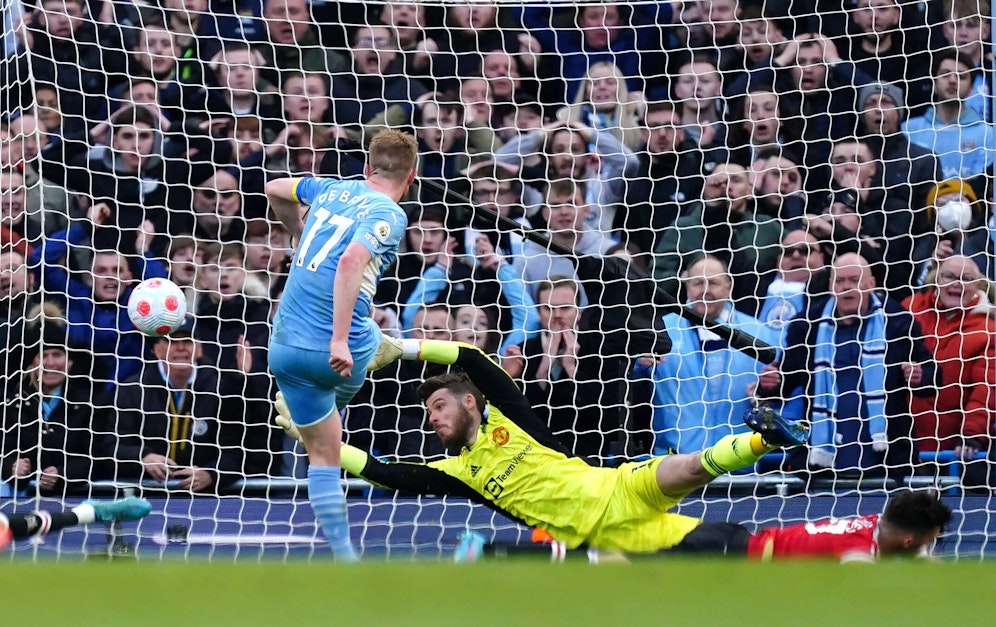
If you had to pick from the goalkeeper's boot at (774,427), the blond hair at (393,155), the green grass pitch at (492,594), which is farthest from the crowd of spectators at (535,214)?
the green grass pitch at (492,594)

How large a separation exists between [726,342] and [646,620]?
558 cm

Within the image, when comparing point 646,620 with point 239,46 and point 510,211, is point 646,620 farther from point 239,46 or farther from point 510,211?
point 239,46

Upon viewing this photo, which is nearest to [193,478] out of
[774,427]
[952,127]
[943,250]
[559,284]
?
[559,284]

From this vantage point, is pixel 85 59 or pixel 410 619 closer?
pixel 410 619

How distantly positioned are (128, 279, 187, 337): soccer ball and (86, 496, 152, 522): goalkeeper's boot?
0.82 m

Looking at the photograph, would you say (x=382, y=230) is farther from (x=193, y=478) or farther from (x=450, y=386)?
(x=193, y=478)

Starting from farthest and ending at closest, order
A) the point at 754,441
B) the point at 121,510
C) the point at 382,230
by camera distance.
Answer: the point at 121,510 → the point at 754,441 → the point at 382,230

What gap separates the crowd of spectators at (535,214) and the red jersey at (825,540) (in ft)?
6.29

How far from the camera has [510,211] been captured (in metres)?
8.48

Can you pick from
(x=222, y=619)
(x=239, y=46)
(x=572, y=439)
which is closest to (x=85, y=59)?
(x=239, y=46)

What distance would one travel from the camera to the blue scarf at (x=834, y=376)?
7676 millimetres

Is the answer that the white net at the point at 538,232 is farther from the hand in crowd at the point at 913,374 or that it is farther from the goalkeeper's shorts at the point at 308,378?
the goalkeeper's shorts at the point at 308,378

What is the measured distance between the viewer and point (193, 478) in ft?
25.2

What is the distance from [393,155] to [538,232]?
213 cm
